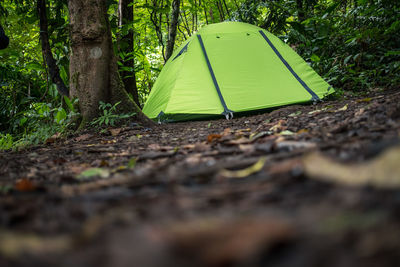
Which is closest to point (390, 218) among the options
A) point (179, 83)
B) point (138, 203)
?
point (138, 203)

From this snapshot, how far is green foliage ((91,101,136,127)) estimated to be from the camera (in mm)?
3109

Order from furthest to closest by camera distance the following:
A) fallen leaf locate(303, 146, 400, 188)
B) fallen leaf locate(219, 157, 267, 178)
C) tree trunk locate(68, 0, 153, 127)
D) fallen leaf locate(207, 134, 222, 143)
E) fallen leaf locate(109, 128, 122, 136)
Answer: tree trunk locate(68, 0, 153, 127)
fallen leaf locate(109, 128, 122, 136)
fallen leaf locate(207, 134, 222, 143)
fallen leaf locate(219, 157, 267, 178)
fallen leaf locate(303, 146, 400, 188)

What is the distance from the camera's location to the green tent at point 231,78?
4055 millimetres

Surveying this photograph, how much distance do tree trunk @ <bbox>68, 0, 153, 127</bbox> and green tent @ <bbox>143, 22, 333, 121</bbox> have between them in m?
0.96

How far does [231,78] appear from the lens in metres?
4.28

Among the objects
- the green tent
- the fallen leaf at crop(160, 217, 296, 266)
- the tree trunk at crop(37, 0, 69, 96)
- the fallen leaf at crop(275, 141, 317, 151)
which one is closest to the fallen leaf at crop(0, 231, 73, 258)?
the fallen leaf at crop(160, 217, 296, 266)

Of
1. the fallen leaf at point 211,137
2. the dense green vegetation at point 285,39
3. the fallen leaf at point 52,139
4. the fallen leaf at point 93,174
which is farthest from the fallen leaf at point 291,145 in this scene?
the dense green vegetation at point 285,39

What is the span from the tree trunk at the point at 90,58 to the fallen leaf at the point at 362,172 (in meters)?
2.84

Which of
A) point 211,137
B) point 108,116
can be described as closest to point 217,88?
point 108,116

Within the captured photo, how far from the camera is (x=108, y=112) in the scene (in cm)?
329

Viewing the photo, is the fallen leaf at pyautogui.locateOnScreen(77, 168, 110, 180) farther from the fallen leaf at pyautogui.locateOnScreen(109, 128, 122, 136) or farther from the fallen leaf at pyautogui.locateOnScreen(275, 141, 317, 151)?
the fallen leaf at pyautogui.locateOnScreen(109, 128, 122, 136)

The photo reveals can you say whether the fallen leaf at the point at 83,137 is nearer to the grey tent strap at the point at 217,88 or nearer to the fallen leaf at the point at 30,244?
the grey tent strap at the point at 217,88

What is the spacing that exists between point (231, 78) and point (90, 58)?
1.97 metres

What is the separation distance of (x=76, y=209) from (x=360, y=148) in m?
0.88
